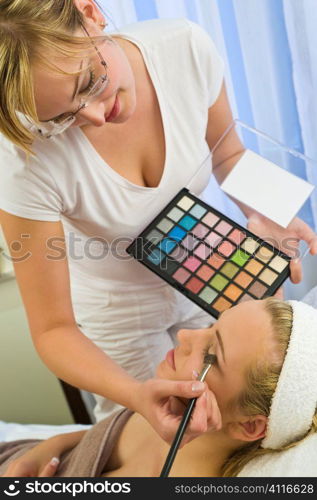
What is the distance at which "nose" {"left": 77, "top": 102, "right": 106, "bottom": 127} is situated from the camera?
2.61ft

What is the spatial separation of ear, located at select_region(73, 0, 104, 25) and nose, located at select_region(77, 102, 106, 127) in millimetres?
116

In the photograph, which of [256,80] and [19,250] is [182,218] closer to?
[19,250]

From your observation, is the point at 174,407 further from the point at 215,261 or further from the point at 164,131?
the point at 164,131

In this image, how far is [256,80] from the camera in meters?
1.43

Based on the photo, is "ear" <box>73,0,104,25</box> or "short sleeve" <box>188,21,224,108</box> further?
"short sleeve" <box>188,21,224,108</box>

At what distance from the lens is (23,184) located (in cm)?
88

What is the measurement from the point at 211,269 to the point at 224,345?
0.63 ft

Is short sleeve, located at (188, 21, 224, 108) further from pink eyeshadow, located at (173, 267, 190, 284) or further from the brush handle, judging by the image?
the brush handle

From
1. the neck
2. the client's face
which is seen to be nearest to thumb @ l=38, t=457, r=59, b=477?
the neck

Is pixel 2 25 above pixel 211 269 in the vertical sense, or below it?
above

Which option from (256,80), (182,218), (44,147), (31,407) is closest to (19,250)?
(44,147)

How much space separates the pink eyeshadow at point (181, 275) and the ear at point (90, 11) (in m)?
0.43

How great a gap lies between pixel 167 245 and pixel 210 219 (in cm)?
10

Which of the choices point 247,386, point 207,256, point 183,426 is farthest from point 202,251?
point 183,426
